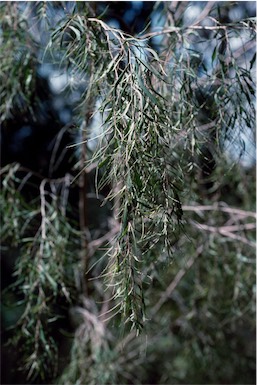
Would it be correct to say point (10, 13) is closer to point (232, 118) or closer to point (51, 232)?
point (51, 232)

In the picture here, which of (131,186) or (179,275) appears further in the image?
(179,275)

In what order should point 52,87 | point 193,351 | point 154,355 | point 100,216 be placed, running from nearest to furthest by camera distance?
point 52,87
point 193,351
point 100,216
point 154,355

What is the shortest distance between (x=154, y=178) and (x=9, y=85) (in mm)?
939

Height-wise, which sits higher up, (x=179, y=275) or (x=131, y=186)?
(x=131, y=186)

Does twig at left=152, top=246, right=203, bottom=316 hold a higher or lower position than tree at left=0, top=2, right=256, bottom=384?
lower

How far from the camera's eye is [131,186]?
0.96 meters

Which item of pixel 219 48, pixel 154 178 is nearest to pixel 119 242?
pixel 154 178

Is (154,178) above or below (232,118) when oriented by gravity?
above

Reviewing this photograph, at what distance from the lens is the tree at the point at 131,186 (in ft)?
3.31

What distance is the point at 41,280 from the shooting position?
164 centimetres

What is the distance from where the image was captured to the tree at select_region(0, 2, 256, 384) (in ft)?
3.31

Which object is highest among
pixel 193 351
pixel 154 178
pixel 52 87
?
pixel 154 178

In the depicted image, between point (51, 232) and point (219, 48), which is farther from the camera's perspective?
point (51, 232)

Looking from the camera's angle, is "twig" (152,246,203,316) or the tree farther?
"twig" (152,246,203,316)
